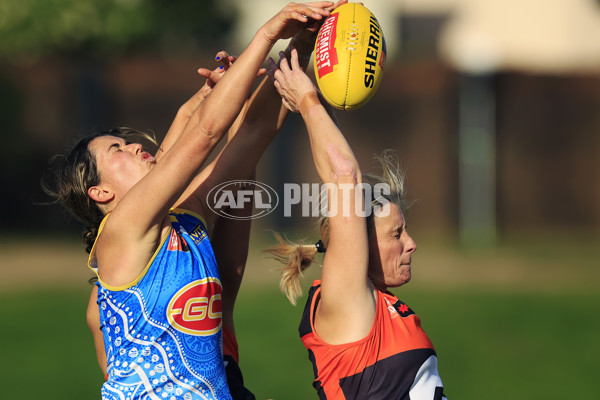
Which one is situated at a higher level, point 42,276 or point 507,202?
point 507,202

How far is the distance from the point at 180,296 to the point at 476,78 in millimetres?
16149

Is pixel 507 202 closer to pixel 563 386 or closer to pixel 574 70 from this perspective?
pixel 574 70

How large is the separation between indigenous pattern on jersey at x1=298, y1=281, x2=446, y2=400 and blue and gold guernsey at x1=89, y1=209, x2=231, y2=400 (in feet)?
1.50

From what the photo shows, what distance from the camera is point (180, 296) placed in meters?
3.49

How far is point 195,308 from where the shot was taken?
3527 mm

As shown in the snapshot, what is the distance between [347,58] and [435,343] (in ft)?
21.4

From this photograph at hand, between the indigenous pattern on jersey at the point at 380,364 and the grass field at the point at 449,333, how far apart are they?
2704 millimetres

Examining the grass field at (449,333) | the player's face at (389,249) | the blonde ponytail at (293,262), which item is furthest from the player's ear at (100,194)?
the grass field at (449,333)

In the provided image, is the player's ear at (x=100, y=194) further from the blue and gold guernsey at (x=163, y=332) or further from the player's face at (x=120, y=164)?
the blue and gold guernsey at (x=163, y=332)

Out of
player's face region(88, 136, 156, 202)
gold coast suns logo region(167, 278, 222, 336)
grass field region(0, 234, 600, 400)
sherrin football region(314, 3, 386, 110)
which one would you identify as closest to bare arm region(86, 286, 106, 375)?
player's face region(88, 136, 156, 202)

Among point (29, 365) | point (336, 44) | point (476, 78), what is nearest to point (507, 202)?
point (476, 78)

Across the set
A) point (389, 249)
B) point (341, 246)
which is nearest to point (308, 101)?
point (341, 246)

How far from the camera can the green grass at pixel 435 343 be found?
8.21 meters

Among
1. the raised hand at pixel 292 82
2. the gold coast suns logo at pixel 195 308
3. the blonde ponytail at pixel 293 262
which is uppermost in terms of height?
the raised hand at pixel 292 82
